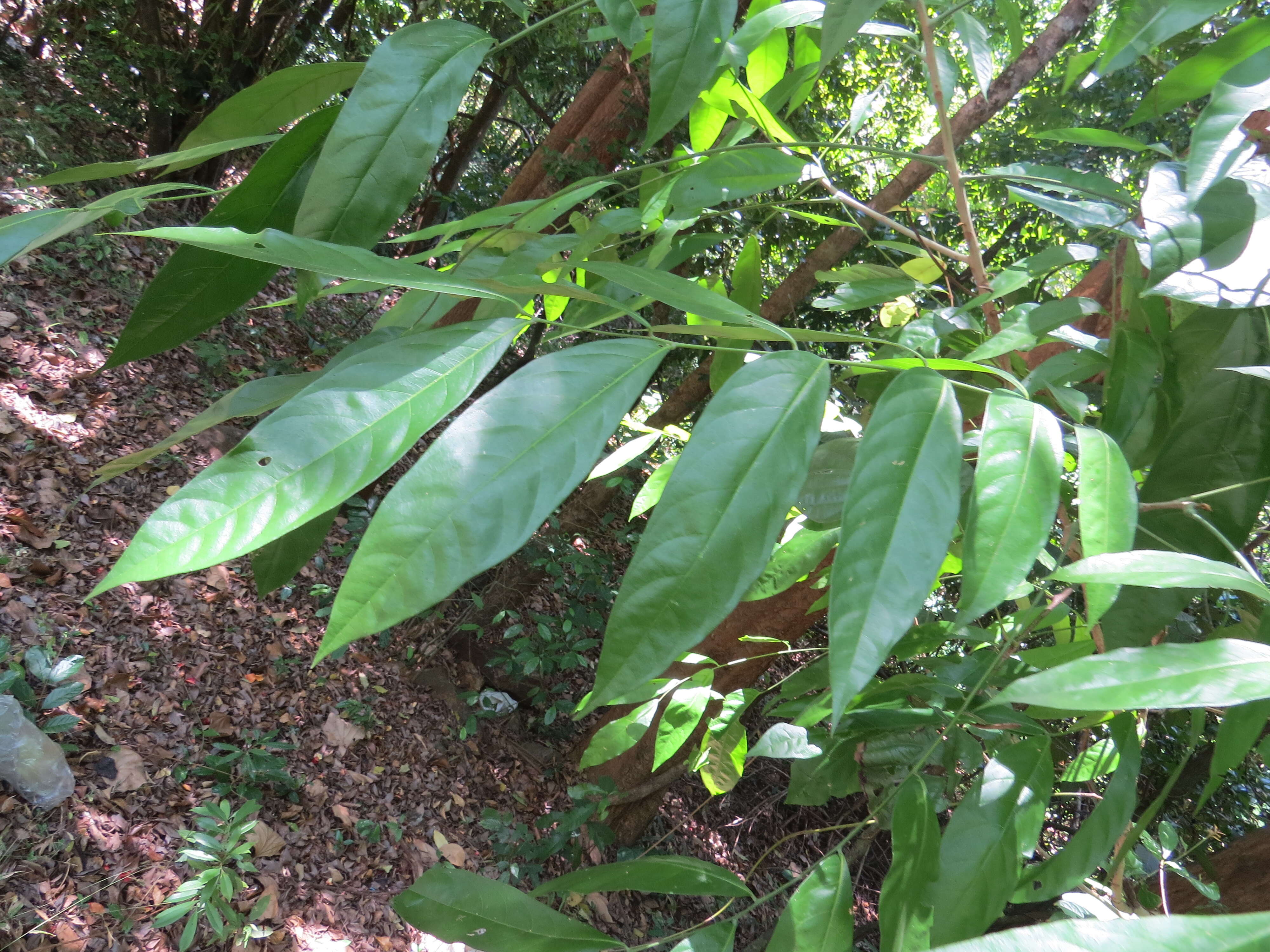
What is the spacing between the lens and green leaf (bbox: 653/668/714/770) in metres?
0.81

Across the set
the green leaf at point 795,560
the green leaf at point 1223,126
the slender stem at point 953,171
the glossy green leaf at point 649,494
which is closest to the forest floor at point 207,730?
the glossy green leaf at point 649,494

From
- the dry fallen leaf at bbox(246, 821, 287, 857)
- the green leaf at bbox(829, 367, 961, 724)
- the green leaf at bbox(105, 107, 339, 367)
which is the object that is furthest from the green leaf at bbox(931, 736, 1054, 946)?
the dry fallen leaf at bbox(246, 821, 287, 857)

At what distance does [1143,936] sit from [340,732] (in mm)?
2574

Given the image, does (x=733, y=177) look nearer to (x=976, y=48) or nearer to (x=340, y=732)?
(x=976, y=48)

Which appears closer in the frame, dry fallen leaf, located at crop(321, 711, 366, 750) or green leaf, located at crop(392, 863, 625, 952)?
green leaf, located at crop(392, 863, 625, 952)

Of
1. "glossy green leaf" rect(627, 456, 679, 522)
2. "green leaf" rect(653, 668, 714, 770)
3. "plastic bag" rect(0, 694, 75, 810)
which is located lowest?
"plastic bag" rect(0, 694, 75, 810)

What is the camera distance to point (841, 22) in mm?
417

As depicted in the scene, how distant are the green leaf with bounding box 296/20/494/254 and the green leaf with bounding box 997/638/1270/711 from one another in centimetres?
37

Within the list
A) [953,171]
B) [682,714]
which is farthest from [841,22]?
[682,714]

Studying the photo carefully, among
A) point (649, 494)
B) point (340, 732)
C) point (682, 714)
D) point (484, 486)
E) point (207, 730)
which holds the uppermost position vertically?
point (484, 486)

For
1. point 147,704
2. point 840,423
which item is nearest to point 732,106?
point 840,423

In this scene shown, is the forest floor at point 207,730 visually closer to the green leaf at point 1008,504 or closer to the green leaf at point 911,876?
the green leaf at point 911,876

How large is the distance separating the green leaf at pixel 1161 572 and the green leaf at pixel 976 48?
1.43ft

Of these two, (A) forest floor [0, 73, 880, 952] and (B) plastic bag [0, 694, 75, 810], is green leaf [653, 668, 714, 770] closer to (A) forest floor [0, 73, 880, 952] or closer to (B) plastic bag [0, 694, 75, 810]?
(A) forest floor [0, 73, 880, 952]
